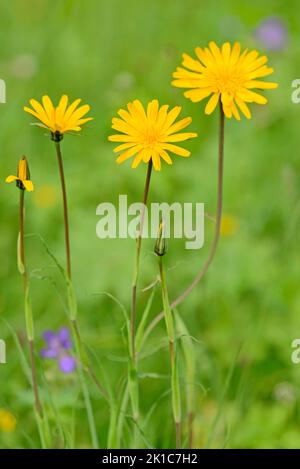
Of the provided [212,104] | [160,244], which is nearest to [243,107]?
[212,104]

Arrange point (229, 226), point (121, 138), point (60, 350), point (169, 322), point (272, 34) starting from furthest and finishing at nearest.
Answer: point (272, 34)
point (229, 226)
point (60, 350)
point (169, 322)
point (121, 138)

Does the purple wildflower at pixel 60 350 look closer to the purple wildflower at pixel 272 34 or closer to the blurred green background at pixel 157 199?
the blurred green background at pixel 157 199

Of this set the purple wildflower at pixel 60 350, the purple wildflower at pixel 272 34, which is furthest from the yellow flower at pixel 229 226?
the purple wildflower at pixel 272 34

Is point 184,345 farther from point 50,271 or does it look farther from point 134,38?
point 134,38

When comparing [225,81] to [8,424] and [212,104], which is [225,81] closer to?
[212,104]

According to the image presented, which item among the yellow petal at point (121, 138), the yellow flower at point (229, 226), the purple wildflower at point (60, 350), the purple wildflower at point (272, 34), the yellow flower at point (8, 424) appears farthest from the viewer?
the purple wildflower at point (272, 34)
